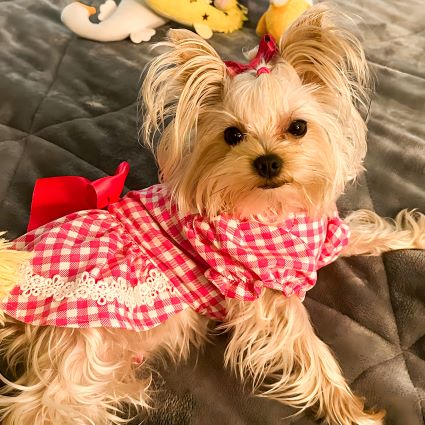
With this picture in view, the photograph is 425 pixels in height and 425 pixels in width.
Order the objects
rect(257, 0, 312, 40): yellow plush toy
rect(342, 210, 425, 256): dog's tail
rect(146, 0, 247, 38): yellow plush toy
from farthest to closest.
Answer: rect(146, 0, 247, 38): yellow plush toy < rect(257, 0, 312, 40): yellow plush toy < rect(342, 210, 425, 256): dog's tail

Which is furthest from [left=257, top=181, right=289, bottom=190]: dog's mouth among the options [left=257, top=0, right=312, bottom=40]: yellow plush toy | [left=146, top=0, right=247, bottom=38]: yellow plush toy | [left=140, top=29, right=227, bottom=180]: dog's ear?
[left=146, top=0, right=247, bottom=38]: yellow plush toy

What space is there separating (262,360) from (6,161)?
115 centimetres

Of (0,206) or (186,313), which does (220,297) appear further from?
(0,206)

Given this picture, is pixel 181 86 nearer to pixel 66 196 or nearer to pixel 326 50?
pixel 326 50

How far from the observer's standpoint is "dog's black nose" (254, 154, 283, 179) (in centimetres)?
118

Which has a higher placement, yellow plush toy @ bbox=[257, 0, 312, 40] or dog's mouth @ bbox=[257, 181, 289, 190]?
dog's mouth @ bbox=[257, 181, 289, 190]

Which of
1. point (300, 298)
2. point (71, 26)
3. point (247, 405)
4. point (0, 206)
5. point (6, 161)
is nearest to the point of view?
point (247, 405)

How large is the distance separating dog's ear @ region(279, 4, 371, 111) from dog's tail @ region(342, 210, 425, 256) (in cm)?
48

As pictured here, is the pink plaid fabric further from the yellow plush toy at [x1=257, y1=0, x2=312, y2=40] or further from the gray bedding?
the yellow plush toy at [x1=257, y1=0, x2=312, y2=40]

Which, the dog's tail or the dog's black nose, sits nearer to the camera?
the dog's black nose

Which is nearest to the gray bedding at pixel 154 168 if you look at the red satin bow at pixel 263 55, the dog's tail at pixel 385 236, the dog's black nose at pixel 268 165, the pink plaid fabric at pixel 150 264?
the dog's tail at pixel 385 236

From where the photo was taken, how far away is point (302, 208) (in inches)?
52.4

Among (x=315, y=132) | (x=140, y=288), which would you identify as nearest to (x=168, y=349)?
(x=140, y=288)

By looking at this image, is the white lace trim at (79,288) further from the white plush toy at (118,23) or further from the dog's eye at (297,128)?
the white plush toy at (118,23)
